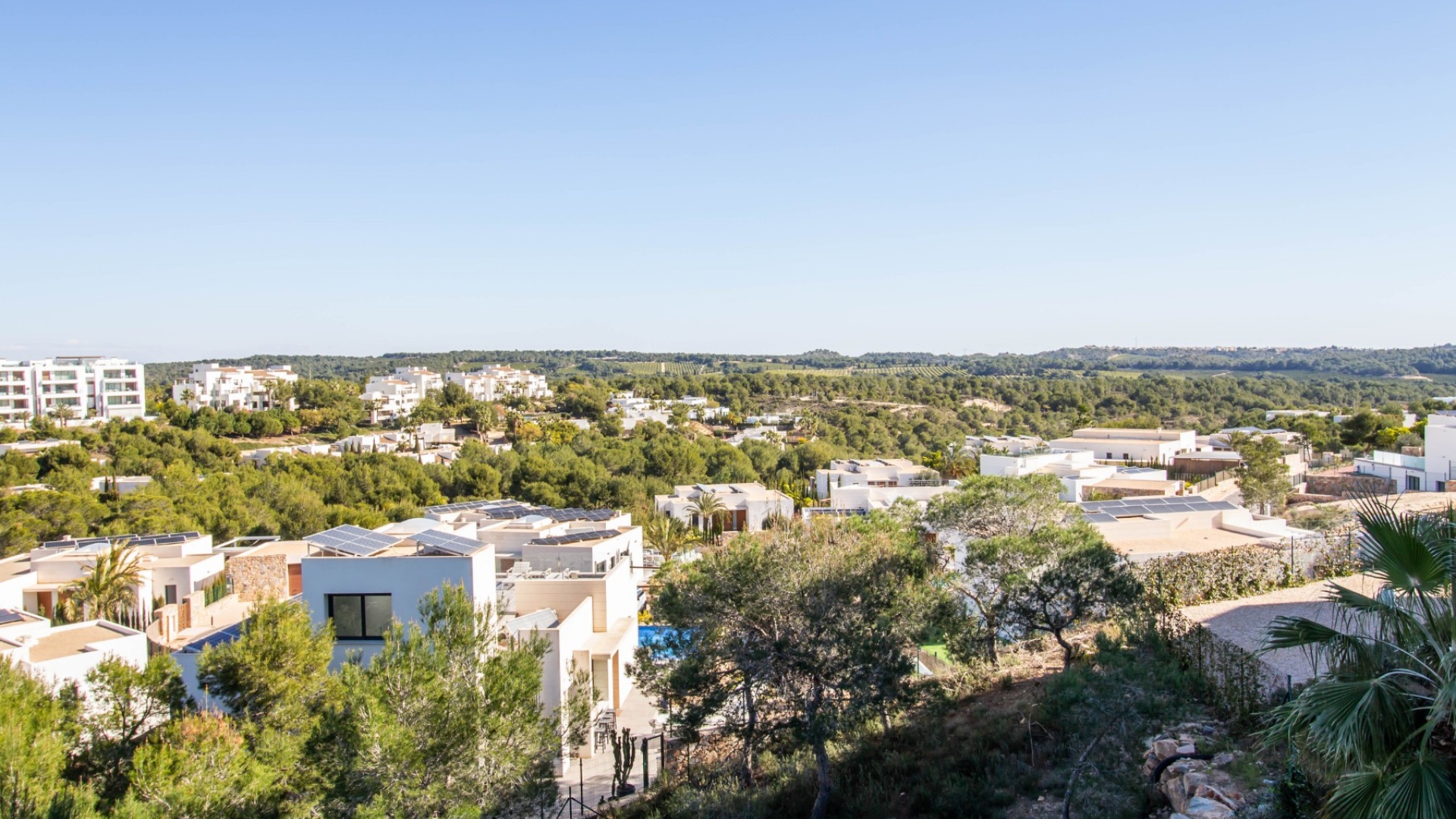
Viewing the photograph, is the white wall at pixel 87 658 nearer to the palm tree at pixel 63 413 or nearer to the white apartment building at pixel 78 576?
the white apartment building at pixel 78 576

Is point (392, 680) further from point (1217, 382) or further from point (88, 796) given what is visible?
point (1217, 382)

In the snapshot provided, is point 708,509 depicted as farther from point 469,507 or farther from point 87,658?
point 87,658

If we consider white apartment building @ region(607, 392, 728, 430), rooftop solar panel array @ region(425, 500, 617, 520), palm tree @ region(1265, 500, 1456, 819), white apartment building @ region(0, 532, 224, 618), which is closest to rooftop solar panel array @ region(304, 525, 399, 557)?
white apartment building @ region(0, 532, 224, 618)

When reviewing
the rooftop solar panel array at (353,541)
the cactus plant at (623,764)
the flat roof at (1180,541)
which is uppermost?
the rooftop solar panel array at (353,541)

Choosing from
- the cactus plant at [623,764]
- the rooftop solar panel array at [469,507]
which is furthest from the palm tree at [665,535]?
the cactus plant at [623,764]

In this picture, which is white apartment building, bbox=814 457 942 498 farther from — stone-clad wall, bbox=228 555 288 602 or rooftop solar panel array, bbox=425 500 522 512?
stone-clad wall, bbox=228 555 288 602
